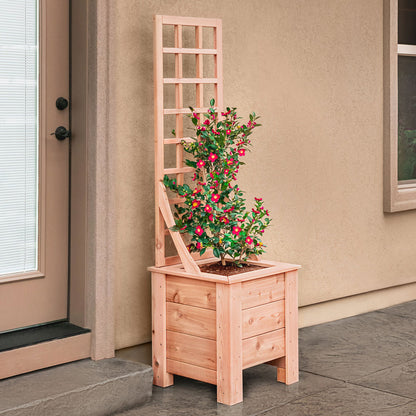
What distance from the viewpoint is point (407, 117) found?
5.07 metres

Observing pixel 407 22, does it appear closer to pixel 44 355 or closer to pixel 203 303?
pixel 203 303

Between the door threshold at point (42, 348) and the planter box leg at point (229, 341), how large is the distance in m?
0.59

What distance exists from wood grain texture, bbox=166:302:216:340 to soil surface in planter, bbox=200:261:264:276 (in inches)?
7.2

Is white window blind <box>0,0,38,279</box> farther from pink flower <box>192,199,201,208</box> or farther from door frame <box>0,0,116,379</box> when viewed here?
pink flower <box>192,199,201,208</box>

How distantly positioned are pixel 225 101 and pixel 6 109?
3.91 ft

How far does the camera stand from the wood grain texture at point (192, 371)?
307 centimetres

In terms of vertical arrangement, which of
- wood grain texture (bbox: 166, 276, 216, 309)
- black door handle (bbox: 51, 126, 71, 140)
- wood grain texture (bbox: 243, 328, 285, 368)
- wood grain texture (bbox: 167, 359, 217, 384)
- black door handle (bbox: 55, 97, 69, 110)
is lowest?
wood grain texture (bbox: 167, 359, 217, 384)

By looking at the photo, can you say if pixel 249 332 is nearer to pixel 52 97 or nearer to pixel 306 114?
pixel 52 97

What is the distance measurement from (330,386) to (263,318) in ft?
1.47

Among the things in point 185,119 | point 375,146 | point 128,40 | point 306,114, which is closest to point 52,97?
point 128,40

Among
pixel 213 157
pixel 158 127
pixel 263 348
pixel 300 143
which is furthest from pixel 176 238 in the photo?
pixel 300 143

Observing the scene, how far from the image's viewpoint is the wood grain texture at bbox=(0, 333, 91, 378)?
2871 millimetres

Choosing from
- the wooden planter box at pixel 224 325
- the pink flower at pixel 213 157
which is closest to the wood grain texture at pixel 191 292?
the wooden planter box at pixel 224 325

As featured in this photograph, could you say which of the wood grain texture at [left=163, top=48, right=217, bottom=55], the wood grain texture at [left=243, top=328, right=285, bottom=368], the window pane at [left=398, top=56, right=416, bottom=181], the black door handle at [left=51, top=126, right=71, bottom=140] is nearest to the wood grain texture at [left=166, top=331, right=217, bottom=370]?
the wood grain texture at [left=243, top=328, right=285, bottom=368]
